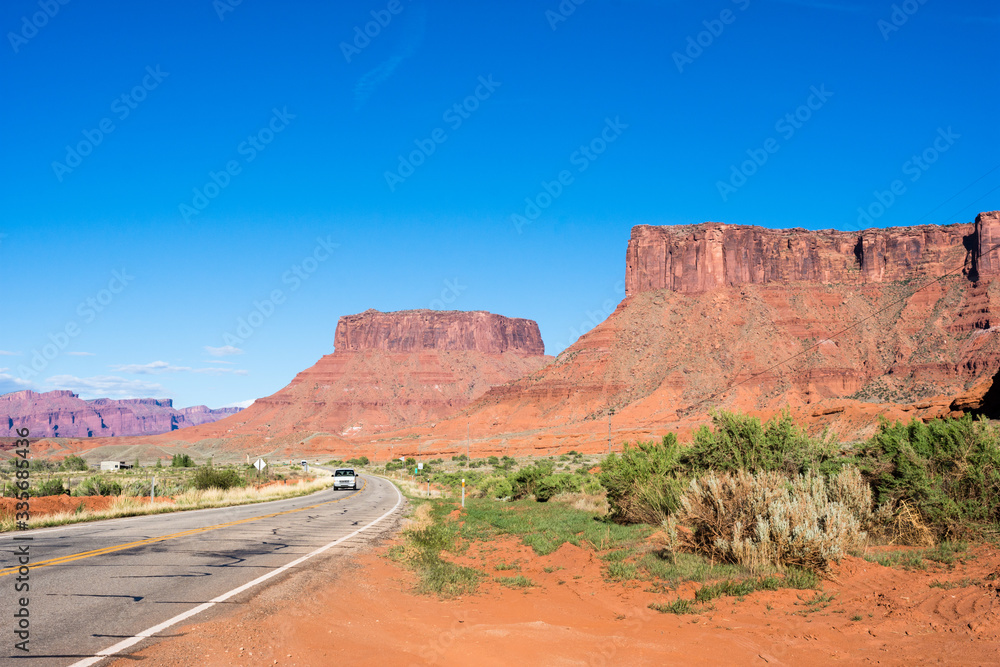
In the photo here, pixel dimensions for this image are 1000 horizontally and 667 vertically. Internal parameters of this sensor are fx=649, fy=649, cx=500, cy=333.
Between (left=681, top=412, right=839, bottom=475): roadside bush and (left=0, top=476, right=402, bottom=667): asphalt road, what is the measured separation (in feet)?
26.6

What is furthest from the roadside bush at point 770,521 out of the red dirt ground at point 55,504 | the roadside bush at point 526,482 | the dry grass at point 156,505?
the red dirt ground at point 55,504

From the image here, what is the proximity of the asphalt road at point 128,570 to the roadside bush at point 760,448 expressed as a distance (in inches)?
320

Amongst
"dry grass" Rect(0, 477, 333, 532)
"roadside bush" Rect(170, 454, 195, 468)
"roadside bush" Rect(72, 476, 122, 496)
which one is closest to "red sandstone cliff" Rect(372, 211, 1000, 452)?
"roadside bush" Rect(170, 454, 195, 468)

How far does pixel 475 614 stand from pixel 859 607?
4327 millimetres

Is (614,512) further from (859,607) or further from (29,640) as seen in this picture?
(29,640)

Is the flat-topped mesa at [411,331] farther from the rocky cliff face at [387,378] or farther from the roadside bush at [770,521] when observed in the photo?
the roadside bush at [770,521]

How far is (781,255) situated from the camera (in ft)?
388

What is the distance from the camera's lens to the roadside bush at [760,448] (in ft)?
44.4

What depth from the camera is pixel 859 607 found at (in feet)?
23.6

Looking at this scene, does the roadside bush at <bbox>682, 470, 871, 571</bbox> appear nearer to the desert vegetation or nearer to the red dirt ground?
the desert vegetation

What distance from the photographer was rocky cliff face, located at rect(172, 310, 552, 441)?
505 feet

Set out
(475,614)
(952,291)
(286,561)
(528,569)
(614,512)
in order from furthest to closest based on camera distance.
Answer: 1. (952,291)
2. (614,512)
3. (528,569)
4. (286,561)
5. (475,614)

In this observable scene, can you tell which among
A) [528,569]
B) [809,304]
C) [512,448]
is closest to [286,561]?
[528,569]

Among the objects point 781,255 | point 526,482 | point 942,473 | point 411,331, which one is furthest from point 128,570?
point 411,331
